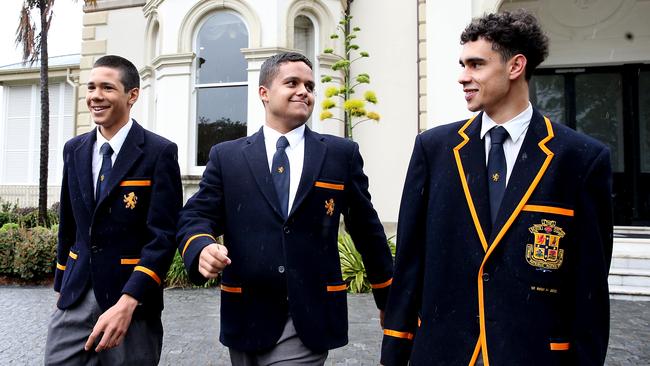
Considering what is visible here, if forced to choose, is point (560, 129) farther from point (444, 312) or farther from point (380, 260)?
point (380, 260)

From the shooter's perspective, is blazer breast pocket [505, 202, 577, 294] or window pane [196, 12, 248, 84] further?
window pane [196, 12, 248, 84]

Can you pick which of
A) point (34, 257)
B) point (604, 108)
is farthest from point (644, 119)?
point (34, 257)

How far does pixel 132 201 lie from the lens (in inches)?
96.8

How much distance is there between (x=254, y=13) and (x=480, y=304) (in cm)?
805

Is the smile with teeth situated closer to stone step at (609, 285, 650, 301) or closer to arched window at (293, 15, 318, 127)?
stone step at (609, 285, 650, 301)

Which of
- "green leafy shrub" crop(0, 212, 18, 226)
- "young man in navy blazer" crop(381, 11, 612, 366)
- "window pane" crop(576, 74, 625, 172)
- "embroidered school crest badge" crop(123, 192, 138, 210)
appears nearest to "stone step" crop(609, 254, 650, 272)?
"window pane" crop(576, 74, 625, 172)

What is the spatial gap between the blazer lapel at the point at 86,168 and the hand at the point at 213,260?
2.36ft

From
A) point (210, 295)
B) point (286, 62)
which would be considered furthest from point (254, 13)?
point (286, 62)

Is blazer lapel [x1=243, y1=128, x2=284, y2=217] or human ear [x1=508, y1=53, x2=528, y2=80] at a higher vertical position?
human ear [x1=508, y1=53, x2=528, y2=80]

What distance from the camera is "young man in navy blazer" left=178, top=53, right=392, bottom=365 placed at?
2.25 metres

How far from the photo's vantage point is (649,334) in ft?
17.5

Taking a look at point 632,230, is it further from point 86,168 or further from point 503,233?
point 86,168

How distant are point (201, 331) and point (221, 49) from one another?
18.0 ft

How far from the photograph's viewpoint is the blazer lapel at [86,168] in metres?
2.47
